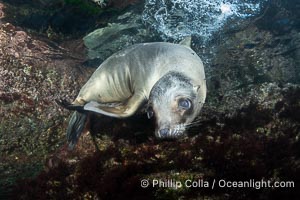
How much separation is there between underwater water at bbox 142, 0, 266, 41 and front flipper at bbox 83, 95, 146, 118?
9.95 feet

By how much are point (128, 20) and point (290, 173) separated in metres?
4.57

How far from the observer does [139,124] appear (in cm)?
423

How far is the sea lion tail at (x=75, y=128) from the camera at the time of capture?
4141 millimetres

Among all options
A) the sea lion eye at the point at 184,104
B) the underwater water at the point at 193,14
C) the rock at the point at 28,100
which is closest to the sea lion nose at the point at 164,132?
the sea lion eye at the point at 184,104

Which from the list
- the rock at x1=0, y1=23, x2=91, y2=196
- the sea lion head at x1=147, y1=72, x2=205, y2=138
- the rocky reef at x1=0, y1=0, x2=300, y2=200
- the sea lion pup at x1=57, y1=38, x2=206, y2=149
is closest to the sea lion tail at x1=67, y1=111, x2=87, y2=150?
the sea lion pup at x1=57, y1=38, x2=206, y2=149

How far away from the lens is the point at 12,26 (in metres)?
5.81

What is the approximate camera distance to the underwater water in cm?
630

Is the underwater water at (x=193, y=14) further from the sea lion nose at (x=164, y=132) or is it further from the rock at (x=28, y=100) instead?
the sea lion nose at (x=164, y=132)

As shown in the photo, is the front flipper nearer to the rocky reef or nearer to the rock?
the rocky reef

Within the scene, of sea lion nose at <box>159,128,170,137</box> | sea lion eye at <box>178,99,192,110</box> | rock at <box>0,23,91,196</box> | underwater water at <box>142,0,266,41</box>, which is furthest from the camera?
underwater water at <box>142,0,266,41</box>

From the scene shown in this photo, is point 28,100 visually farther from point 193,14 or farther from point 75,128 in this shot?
point 193,14

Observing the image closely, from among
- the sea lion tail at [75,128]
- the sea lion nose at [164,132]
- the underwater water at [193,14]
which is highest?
the underwater water at [193,14]

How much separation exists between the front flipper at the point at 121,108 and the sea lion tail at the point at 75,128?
0.49 metres

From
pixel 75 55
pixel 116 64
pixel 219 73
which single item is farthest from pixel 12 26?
pixel 219 73
